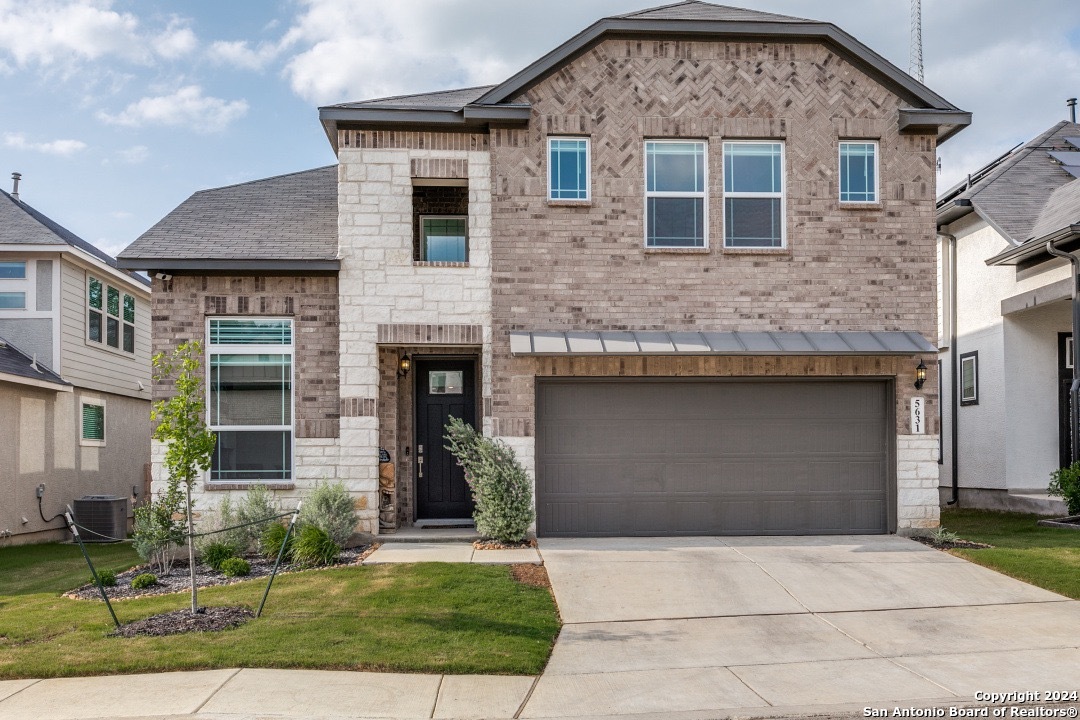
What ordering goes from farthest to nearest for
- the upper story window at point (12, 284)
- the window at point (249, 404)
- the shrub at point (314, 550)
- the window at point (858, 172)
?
the upper story window at point (12, 284) → the window at point (858, 172) → the window at point (249, 404) → the shrub at point (314, 550)

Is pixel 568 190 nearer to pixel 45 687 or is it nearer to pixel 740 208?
pixel 740 208

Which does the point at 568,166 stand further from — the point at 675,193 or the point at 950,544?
the point at 950,544

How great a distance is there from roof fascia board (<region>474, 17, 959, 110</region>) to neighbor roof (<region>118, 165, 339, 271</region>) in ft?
10.2

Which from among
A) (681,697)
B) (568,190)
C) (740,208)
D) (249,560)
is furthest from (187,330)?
(681,697)

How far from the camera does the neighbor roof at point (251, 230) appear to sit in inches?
485

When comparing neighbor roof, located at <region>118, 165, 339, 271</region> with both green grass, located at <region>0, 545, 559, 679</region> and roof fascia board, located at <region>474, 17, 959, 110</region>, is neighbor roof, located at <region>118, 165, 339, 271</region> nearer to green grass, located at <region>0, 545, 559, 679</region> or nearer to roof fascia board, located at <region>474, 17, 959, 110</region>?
roof fascia board, located at <region>474, 17, 959, 110</region>

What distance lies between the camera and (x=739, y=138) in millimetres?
12914

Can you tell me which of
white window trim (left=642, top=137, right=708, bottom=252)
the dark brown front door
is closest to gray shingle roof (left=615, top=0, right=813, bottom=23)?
white window trim (left=642, top=137, right=708, bottom=252)

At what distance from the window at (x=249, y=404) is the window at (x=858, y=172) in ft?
26.3

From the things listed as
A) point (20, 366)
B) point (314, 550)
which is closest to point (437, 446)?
point (314, 550)

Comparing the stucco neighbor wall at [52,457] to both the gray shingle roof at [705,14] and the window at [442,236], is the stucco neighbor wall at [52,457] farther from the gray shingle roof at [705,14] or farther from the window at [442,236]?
the gray shingle roof at [705,14]

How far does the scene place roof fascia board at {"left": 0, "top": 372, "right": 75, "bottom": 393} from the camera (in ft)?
47.7

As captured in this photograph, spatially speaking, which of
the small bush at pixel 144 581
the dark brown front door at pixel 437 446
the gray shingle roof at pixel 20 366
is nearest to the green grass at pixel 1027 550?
the dark brown front door at pixel 437 446

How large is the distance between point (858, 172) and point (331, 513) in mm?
8544
